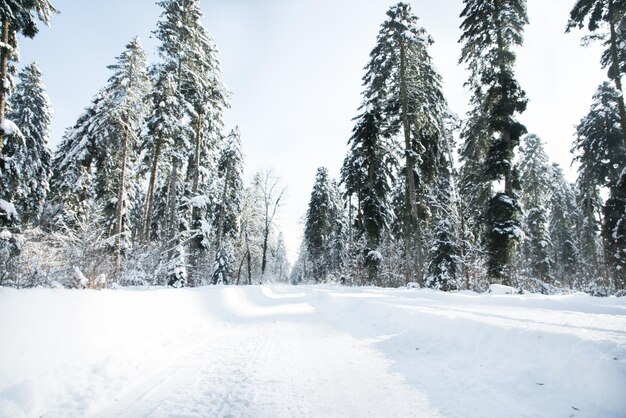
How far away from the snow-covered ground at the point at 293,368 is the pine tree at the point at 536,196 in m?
34.3

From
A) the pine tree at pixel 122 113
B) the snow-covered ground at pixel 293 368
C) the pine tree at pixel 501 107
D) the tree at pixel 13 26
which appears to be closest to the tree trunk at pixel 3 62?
the tree at pixel 13 26

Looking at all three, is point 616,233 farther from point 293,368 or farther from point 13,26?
point 13,26

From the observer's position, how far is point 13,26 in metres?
11.1

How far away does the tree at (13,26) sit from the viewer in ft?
34.3

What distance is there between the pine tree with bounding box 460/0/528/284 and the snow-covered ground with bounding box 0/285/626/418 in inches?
393

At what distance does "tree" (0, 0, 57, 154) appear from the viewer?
10445mm

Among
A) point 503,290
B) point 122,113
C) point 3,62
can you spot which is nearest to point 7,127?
point 3,62

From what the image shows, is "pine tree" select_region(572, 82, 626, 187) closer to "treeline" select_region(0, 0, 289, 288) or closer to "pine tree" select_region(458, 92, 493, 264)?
"pine tree" select_region(458, 92, 493, 264)

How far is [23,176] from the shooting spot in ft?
68.7

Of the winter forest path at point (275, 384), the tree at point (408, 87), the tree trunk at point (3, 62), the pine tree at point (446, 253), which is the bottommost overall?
the winter forest path at point (275, 384)

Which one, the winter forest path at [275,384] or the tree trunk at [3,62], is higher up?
the tree trunk at [3,62]

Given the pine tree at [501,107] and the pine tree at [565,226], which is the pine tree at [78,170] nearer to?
the pine tree at [501,107]

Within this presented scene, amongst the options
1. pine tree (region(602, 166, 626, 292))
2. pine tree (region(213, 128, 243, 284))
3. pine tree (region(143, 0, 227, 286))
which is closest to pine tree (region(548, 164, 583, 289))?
pine tree (region(602, 166, 626, 292))

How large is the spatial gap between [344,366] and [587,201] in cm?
3274
